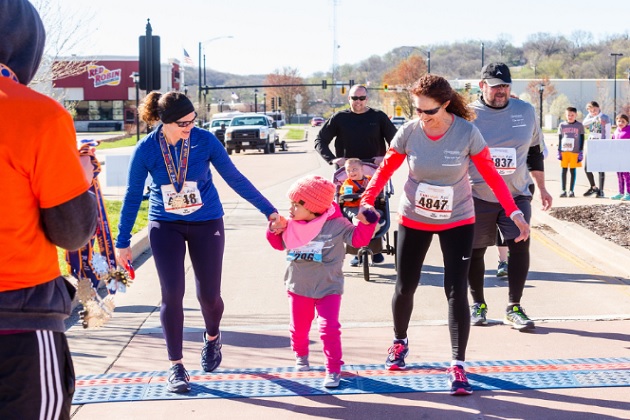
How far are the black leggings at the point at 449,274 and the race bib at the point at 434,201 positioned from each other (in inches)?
5.6

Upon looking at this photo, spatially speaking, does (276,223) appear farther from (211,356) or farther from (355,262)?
(355,262)

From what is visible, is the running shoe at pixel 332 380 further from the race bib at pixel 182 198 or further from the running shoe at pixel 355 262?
the running shoe at pixel 355 262

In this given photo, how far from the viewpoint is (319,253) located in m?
5.66

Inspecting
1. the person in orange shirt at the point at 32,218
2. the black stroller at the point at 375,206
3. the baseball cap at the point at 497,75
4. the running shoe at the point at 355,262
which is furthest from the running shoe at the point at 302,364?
the running shoe at the point at 355,262

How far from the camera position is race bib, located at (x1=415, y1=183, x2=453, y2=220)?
18.7 feet

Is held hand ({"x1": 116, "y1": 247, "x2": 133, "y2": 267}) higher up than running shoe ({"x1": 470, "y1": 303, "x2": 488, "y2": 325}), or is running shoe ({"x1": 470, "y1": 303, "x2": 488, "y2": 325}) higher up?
held hand ({"x1": 116, "y1": 247, "x2": 133, "y2": 267})

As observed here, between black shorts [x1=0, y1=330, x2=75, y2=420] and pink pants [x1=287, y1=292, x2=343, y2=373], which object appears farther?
pink pants [x1=287, y1=292, x2=343, y2=373]

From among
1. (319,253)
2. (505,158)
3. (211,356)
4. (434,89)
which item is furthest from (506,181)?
(211,356)

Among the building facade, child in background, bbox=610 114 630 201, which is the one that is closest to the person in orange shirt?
child in background, bbox=610 114 630 201

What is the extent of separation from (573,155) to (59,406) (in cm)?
1561

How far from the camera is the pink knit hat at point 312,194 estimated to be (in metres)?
5.62

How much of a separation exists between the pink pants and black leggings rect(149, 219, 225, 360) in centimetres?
58

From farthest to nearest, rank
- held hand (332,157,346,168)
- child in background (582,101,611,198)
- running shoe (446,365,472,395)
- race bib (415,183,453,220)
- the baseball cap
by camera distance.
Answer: child in background (582,101,611,198)
held hand (332,157,346,168)
the baseball cap
race bib (415,183,453,220)
running shoe (446,365,472,395)

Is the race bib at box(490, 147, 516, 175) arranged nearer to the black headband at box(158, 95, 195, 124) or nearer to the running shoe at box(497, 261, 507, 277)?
the running shoe at box(497, 261, 507, 277)
